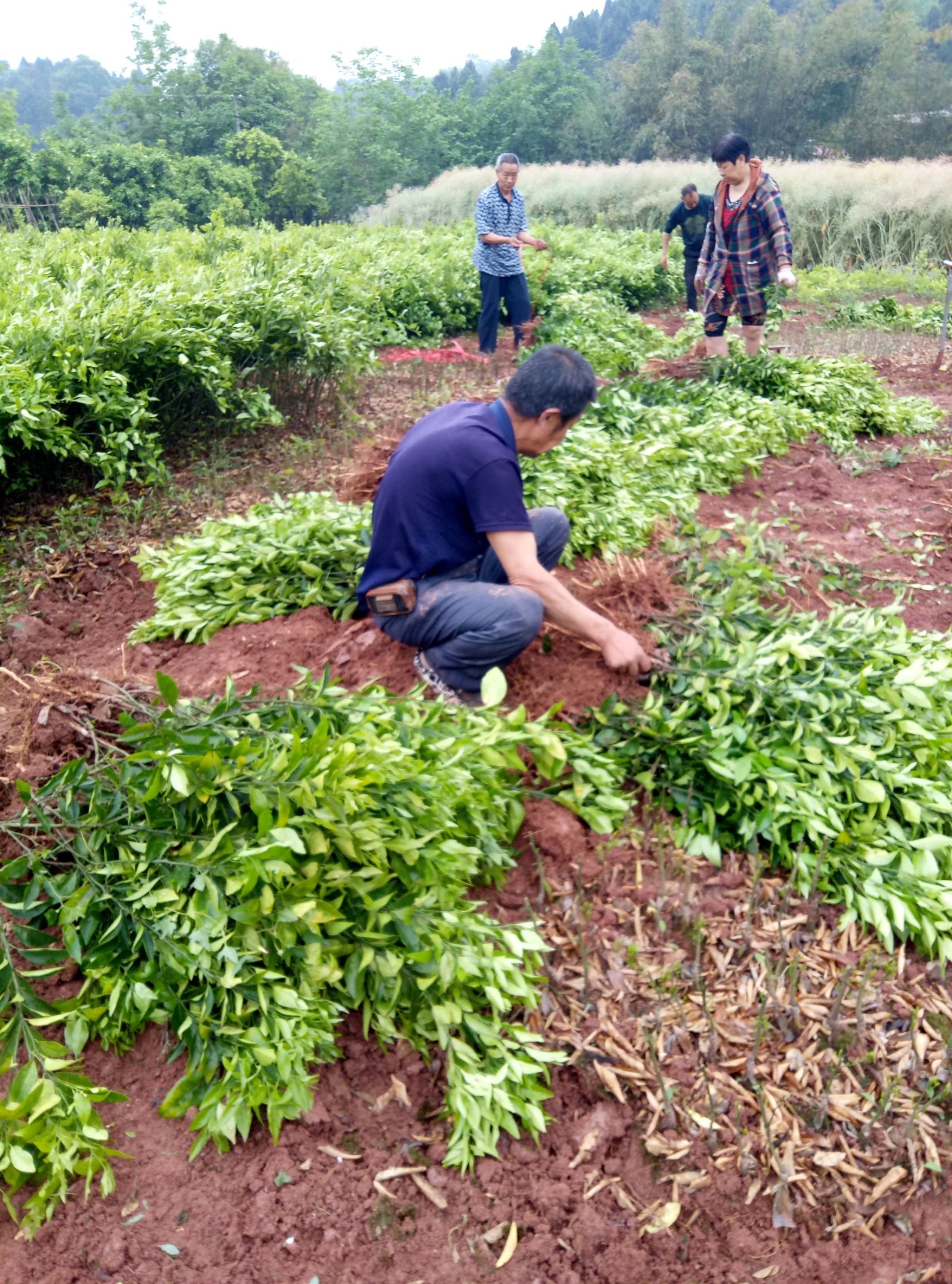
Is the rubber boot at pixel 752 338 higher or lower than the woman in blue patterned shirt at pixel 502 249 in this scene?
lower

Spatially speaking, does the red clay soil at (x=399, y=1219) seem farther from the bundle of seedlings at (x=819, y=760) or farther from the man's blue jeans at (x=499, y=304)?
the man's blue jeans at (x=499, y=304)

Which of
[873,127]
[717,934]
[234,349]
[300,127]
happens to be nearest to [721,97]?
[873,127]

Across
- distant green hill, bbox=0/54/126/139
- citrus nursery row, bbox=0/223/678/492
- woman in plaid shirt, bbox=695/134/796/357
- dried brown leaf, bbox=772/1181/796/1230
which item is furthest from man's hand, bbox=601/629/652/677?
distant green hill, bbox=0/54/126/139

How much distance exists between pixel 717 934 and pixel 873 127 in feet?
151

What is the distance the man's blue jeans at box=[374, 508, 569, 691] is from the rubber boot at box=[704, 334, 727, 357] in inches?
195

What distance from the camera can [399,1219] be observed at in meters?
2.00

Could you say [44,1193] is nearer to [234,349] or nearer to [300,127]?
[234,349]

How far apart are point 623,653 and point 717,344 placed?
537 centimetres

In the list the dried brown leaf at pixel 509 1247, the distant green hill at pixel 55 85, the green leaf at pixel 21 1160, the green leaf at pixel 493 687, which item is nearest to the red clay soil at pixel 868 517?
the green leaf at pixel 493 687

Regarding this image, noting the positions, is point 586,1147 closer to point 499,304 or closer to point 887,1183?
point 887,1183

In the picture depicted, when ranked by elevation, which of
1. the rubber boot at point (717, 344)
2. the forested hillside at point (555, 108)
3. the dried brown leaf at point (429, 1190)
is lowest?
the dried brown leaf at point (429, 1190)

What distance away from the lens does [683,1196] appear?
2068 millimetres

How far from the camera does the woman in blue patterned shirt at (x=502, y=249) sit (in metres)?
8.33

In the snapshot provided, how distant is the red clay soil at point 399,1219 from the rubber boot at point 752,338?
6.59 metres
